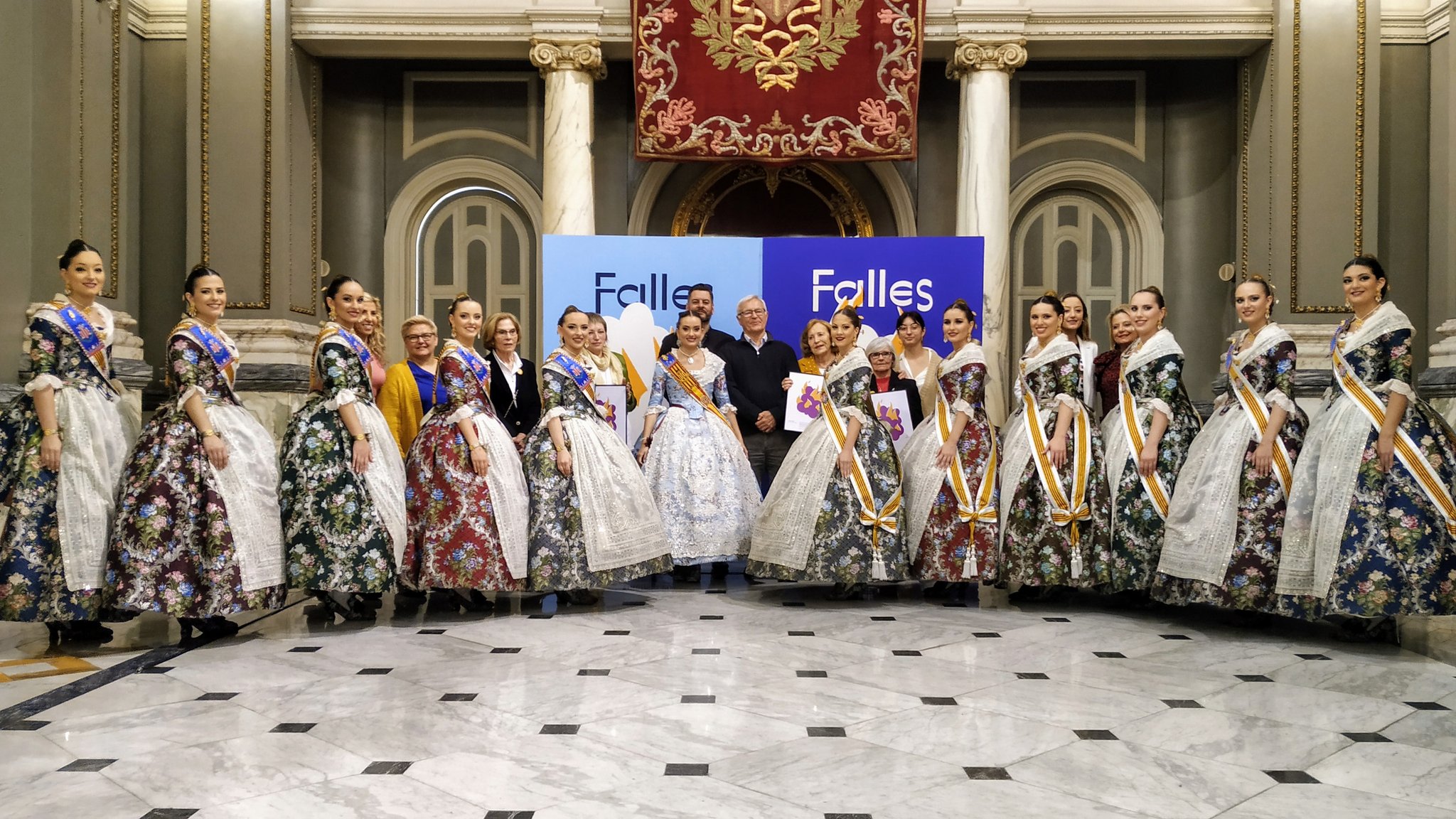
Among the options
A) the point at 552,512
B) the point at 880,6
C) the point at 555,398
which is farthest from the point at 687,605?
the point at 880,6

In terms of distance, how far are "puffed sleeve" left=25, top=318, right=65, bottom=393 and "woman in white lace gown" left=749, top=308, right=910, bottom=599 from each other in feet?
9.92

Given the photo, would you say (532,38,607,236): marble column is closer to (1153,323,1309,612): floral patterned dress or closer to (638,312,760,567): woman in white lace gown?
(638,312,760,567): woman in white lace gown

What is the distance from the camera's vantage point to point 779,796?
2.60m

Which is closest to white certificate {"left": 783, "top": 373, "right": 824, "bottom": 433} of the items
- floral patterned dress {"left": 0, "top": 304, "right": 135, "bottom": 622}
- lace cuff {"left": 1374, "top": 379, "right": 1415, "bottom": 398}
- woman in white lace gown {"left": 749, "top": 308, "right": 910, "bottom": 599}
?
woman in white lace gown {"left": 749, "top": 308, "right": 910, "bottom": 599}

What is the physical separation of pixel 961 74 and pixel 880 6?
803 millimetres

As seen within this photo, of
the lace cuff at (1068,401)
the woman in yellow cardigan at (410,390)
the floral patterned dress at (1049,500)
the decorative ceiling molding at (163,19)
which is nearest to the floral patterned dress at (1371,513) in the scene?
the floral patterned dress at (1049,500)

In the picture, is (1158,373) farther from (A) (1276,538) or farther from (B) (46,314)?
(B) (46,314)

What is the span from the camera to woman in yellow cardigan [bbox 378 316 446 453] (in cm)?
544

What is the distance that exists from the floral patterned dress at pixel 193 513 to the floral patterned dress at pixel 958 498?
2.81m

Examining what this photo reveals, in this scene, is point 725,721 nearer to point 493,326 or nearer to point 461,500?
point 461,500

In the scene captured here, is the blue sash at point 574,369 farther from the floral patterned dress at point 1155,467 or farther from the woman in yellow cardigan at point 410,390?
the floral patterned dress at point 1155,467

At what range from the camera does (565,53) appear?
26.9ft

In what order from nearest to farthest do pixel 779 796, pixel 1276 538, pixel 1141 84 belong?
pixel 779 796 < pixel 1276 538 < pixel 1141 84

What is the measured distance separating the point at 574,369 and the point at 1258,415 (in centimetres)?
294
